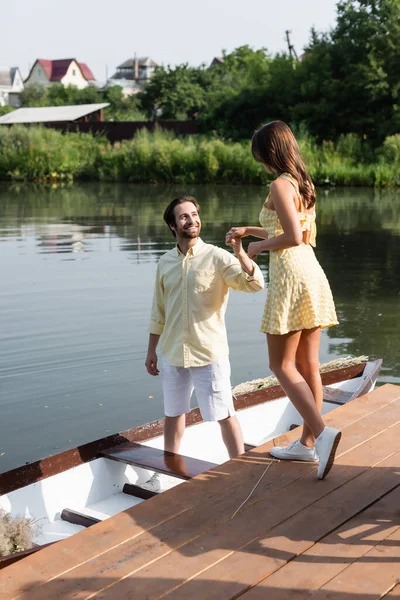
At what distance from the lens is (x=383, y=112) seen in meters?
40.4

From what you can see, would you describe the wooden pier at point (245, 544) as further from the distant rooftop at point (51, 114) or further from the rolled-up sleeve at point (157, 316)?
the distant rooftop at point (51, 114)

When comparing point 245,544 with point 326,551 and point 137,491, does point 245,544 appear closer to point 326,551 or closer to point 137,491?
point 326,551

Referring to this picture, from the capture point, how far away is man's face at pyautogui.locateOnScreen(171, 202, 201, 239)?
14.2 feet

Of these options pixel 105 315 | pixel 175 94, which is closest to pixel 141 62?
pixel 175 94

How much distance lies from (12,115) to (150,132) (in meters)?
17.0

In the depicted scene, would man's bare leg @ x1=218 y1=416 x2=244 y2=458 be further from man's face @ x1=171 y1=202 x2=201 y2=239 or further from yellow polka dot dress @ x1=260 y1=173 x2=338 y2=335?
man's face @ x1=171 y1=202 x2=201 y2=239

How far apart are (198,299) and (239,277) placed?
240mm

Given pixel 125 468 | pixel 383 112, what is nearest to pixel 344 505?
pixel 125 468

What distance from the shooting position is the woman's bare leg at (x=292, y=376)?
4105mm

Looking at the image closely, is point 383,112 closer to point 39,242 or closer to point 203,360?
point 39,242

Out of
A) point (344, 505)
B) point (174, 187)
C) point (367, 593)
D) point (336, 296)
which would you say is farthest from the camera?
point (174, 187)

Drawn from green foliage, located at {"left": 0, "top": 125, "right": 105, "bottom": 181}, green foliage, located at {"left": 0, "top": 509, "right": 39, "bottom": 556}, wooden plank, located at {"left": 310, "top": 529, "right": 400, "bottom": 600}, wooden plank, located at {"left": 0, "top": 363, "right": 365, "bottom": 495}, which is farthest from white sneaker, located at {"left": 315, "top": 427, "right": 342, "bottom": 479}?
green foliage, located at {"left": 0, "top": 125, "right": 105, "bottom": 181}

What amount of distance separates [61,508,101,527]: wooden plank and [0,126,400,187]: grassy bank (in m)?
32.2

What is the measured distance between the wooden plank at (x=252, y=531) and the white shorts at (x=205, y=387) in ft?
1.93
